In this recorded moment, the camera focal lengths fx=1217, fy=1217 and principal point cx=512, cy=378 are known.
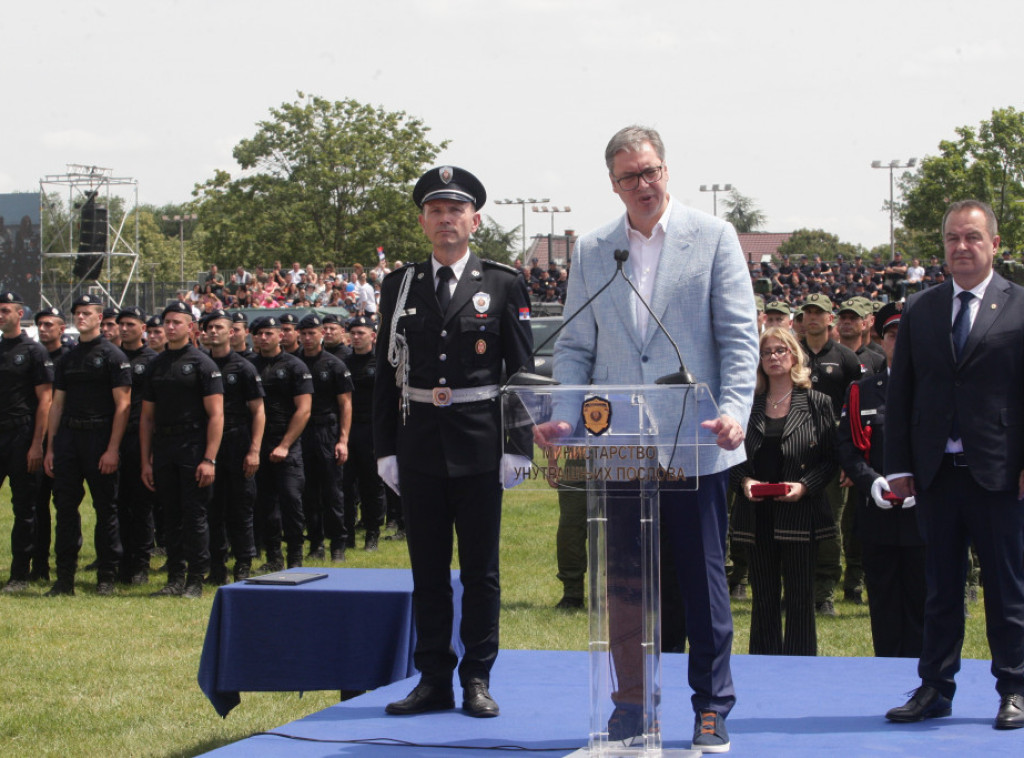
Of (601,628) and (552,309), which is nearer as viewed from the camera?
(601,628)

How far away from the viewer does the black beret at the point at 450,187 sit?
15.1 ft

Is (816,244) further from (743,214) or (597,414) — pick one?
(597,414)

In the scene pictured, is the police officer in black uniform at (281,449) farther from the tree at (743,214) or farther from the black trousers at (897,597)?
the tree at (743,214)

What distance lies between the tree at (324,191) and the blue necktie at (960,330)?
1930 inches

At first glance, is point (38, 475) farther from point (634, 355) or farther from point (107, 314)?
point (634, 355)

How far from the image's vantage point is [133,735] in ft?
18.9

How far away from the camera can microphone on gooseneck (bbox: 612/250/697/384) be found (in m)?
3.60

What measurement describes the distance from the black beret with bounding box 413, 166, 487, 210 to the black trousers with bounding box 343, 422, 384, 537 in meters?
6.71

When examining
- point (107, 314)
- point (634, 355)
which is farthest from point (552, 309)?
point (634, 355)

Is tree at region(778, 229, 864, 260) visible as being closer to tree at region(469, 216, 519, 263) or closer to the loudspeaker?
tree at region(469, 216, 519, 263)

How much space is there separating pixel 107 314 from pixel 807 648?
7.50 m

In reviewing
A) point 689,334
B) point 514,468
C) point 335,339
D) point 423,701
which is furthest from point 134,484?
point 689,334

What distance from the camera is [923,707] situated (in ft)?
14.2

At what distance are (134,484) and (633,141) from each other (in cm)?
748
